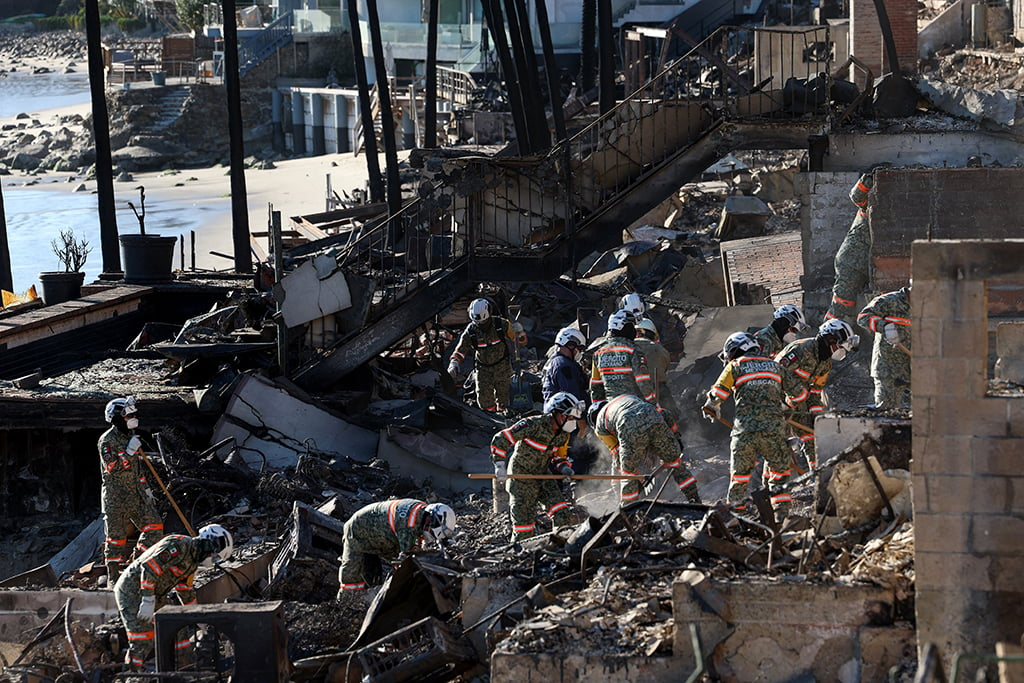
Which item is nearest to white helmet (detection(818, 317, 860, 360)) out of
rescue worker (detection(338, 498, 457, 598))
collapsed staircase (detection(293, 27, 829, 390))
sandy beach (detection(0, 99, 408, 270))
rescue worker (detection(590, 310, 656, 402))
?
rescue worker (detection(590, 310, 656, 402))

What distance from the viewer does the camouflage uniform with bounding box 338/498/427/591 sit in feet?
37.9

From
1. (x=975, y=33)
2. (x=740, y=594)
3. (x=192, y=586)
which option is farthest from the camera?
(x=975, y=33)

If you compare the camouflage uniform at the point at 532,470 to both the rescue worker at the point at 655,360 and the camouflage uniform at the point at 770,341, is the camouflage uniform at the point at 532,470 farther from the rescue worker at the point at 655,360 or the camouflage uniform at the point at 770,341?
the rescue worker at the point at 655,360

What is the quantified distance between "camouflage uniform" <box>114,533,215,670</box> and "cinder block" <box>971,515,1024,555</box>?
18.7ft

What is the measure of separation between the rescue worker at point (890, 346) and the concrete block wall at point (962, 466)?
5054mm

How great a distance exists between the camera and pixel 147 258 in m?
23.0

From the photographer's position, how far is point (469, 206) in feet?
60.7

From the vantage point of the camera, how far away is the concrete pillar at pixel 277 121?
6594 cm

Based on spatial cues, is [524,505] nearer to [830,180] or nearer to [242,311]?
[830,180]

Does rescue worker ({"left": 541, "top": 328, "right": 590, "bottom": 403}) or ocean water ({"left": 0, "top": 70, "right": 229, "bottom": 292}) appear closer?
rescue worker ({"left": 541, "top": 328, "right": 590, "bottom": 403})

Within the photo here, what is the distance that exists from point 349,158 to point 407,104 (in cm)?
312

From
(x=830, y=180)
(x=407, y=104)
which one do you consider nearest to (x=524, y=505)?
(x=830, y=180)

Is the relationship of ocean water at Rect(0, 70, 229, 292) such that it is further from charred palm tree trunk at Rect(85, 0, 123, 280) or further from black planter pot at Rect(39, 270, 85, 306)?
black planter pot at Rect(39, 270, 85, 306)

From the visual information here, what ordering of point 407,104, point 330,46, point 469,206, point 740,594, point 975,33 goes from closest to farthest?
point 740,594 → point 469,206 → point 975,33 → point 407,104 → point 330,46
